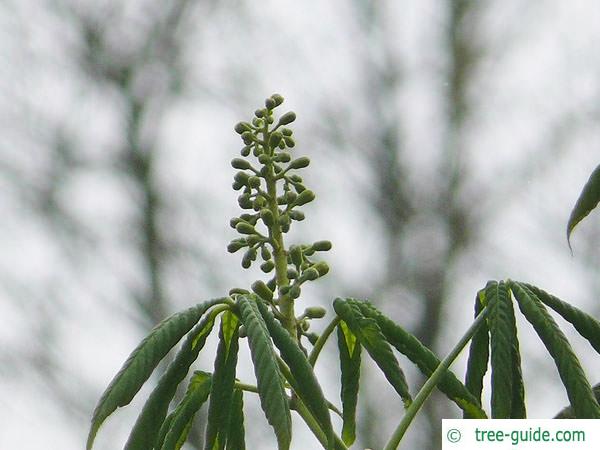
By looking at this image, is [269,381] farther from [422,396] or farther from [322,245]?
[322,245]

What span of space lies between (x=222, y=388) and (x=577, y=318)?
335mm

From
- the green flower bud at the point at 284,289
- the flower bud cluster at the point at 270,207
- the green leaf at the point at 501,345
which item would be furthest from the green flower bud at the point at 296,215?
the green leaf at the point at 501,345

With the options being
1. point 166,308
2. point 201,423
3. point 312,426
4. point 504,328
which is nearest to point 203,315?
point 312,426

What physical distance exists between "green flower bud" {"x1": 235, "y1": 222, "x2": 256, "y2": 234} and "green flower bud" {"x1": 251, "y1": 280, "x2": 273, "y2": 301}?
74mm

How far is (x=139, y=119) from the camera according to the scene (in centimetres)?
844

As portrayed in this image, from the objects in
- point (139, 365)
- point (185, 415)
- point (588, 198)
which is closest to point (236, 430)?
point (185, 415)

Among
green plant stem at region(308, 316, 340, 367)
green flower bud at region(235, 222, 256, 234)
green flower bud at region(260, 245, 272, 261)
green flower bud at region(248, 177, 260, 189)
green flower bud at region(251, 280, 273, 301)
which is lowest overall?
green plant stem at region(308, 316, 340, 367)

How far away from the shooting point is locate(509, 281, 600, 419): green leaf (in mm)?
1029

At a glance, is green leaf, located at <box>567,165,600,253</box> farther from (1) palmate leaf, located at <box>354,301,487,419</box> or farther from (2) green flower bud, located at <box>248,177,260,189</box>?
(2) green flower bud, located at <box>248,177,260,189</box>

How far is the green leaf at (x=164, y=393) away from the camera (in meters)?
1.11

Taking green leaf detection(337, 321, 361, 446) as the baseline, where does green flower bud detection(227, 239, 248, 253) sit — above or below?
above

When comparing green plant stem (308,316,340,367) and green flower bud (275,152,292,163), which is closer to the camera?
green plant stem (308,316,340,367)

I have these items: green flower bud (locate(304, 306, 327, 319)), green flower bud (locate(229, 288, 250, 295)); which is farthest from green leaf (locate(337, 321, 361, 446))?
green flower bud (locate(229, 288, 250, 295))

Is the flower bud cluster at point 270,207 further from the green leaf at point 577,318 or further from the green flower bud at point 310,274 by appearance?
the green leaf at point 577,318
